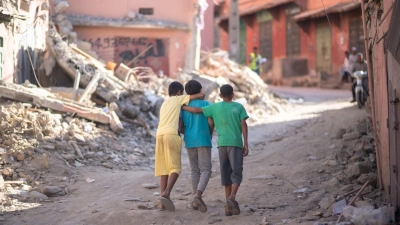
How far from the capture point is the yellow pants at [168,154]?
20.7 ft

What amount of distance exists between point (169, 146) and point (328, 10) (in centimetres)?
2003

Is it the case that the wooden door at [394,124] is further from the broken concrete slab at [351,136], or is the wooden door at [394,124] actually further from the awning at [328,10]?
the awning at [328,10]

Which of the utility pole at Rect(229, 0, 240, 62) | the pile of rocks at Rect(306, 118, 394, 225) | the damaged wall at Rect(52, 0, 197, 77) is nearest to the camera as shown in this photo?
the pile of rocks at Rect(306, 118, 394, 225)

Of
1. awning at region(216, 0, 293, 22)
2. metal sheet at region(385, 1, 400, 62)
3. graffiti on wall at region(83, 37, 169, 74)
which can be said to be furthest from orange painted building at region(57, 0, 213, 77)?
metal sheet at region(385, 1, 400, 62)

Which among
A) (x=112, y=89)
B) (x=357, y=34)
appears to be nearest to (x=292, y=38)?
(x=357, y=34)

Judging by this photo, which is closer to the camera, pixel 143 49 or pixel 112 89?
pixel 112 89

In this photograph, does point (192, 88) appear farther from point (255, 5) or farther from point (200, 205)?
point (255, 5)

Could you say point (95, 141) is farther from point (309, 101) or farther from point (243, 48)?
point (243, 48)

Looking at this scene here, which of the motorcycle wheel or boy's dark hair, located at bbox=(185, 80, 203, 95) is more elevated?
boy's dark hair, located at bbox=(185, 80, 203, 95)

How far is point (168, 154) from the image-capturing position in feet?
20.7

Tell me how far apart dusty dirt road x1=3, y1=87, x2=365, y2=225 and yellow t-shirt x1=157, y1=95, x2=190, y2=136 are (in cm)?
86

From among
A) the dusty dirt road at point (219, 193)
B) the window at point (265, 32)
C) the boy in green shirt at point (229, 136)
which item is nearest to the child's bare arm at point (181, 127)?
the boy in green shirt at point (229, 136)

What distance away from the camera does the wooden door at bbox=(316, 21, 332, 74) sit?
1051 inches

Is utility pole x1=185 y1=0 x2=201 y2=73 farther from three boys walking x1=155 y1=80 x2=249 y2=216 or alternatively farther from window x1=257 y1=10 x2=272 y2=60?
window x1=257 y1=10 x2=272 y2=60
